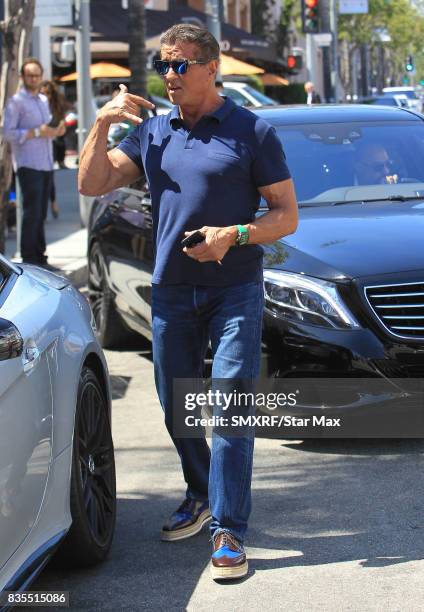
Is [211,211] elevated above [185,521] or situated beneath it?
elevated above

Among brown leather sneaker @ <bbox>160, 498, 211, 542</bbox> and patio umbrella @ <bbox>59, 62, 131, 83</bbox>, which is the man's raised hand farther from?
patio umbrella @ <bbox>59, 62, 131, 83</bbox>

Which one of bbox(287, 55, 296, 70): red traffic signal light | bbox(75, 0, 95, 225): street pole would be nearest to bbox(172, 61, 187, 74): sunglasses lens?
bbox(75, 0, 95, 225): street pole

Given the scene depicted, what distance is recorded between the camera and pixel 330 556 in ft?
15.6

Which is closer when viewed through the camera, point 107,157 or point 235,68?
point 107,157

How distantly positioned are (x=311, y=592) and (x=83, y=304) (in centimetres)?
148

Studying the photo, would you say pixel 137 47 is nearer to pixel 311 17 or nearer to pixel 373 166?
pixel 311 17

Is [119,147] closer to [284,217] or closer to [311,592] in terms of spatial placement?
[284,217]

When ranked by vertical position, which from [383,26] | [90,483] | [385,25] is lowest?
[383,26]

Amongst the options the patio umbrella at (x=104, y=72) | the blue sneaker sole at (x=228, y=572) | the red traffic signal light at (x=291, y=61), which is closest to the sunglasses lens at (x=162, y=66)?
the blue sneaker sole at (x=228, y=572)

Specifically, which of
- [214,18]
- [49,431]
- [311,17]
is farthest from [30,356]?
[311,17]

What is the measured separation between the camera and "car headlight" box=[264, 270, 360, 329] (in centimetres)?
598

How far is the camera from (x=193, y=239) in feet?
14.4

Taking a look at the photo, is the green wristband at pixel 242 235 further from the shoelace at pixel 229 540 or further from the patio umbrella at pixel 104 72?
the patio umbrella at pixel 104 72

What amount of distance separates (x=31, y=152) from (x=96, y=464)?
793cm
